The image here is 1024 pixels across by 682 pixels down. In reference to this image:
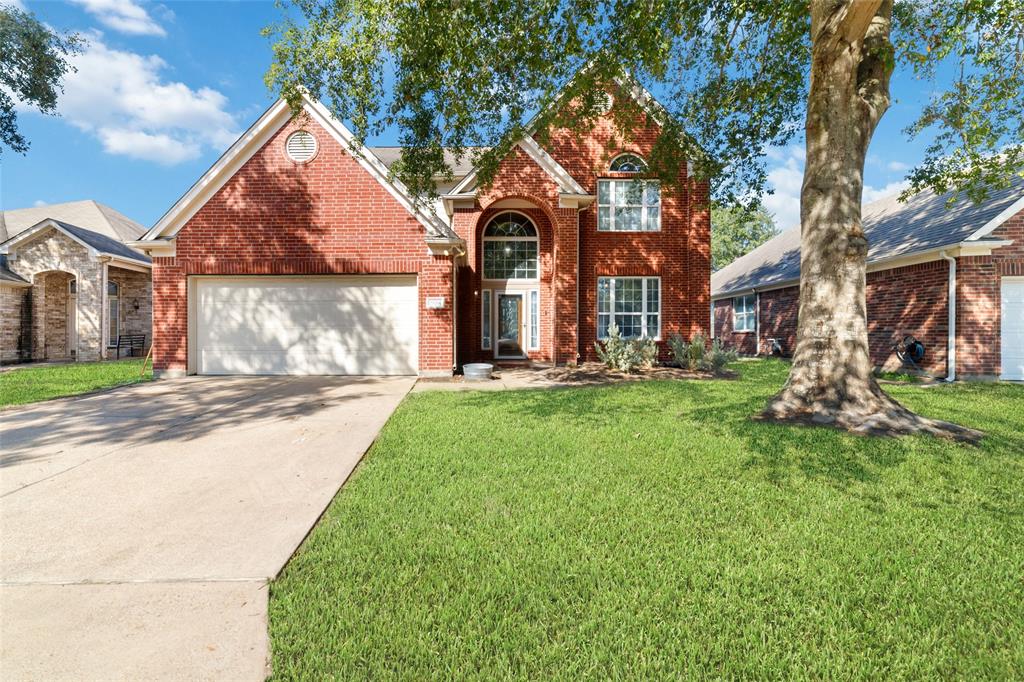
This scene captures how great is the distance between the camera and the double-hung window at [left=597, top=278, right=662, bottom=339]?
1405 cm

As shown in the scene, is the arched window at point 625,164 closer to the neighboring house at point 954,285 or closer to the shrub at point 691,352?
the shrub at point 691,352

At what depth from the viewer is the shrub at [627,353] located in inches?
480

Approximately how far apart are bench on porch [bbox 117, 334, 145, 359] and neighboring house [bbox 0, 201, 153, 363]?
24 cm

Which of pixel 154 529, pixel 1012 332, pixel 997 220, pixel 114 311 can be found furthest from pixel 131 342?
pixel 1012 332

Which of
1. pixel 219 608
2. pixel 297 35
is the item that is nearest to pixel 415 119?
pixel 297 35

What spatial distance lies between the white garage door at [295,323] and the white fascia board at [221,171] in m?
1.44

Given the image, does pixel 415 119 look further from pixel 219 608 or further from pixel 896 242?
pixel 896 242

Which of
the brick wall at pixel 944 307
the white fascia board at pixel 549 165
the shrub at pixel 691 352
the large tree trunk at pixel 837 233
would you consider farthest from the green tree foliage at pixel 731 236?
the large tree trunk at pixel 837 233

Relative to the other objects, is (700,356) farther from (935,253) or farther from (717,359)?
(935,253)

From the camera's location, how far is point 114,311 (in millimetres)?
17156

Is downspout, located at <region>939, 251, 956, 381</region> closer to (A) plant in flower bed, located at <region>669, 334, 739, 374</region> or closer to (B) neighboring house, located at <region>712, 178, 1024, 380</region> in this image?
(B) neighboring house, located at <region>712, 178, 1024, 380</region>

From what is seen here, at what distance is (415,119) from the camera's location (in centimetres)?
826

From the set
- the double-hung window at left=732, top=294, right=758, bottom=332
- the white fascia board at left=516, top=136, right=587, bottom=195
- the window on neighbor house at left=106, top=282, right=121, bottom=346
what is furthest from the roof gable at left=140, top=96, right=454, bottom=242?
the double-hung window at left=732, top=294, right=758, bottom=332

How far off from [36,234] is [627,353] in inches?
827
